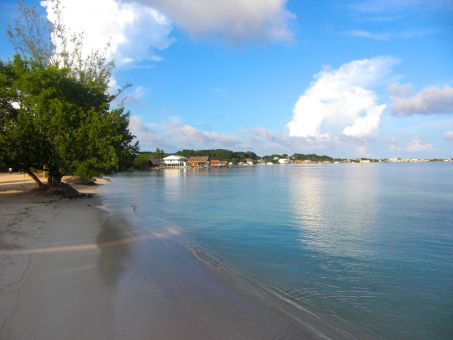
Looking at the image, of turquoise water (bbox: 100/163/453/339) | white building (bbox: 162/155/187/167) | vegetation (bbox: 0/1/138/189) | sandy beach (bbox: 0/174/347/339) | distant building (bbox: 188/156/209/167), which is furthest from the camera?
distant building (bbox: 188/156/209/167)

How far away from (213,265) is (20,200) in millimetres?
17194

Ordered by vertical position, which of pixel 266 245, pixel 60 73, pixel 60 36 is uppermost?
pixel 60 36

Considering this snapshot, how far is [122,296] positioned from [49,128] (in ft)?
65.9

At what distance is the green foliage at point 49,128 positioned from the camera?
24.3 m

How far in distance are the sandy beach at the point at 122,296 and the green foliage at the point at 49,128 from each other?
12.1m

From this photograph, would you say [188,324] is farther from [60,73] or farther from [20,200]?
[60,73]

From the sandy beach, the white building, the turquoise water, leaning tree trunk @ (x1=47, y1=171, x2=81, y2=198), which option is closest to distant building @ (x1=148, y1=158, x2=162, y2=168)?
the white building

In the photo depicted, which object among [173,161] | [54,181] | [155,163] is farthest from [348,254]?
[173,161]

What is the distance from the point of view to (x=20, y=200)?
23.1 m

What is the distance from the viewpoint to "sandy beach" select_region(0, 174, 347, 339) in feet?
20.7

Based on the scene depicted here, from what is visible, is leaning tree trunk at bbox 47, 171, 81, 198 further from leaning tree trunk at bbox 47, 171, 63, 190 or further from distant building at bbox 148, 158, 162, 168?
distant building at bbox 148, 158, 162, 168

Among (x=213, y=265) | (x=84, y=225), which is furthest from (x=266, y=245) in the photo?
(x=84, y=225)

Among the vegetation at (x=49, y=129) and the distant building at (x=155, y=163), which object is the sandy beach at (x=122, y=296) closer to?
the vegetation at (x=49, y=129)

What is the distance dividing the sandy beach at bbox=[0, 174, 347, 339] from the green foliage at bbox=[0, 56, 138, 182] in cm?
1215
